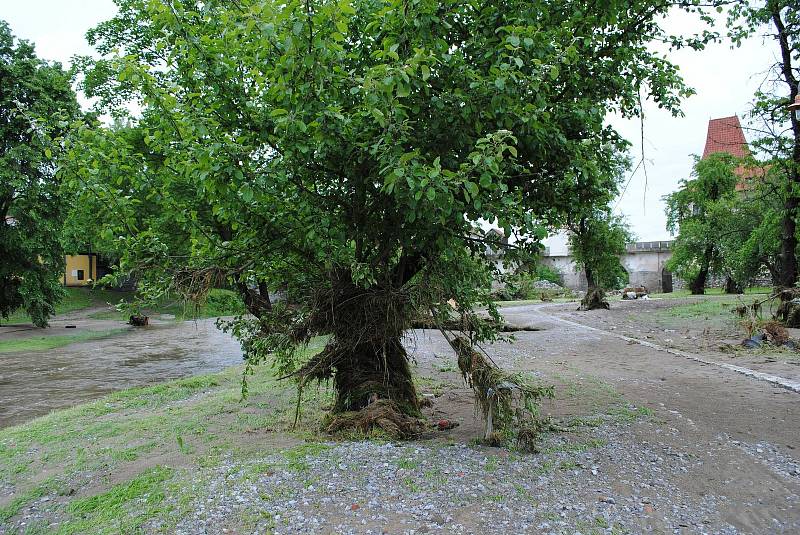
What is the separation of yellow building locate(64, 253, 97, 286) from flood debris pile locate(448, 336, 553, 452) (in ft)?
160

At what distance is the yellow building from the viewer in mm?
46175

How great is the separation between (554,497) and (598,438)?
1.68 m

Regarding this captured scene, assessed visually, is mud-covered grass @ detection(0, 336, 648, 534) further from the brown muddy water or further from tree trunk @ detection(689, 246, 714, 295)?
tree trunk @ detection(689, 246, 714, 295)

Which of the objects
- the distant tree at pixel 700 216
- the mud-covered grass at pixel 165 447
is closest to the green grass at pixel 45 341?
the mud-covered grass at pixel 165 447

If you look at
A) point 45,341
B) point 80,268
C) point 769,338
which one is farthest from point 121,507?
point 80,268

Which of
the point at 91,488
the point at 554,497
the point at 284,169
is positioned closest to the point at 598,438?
the point at 554,497

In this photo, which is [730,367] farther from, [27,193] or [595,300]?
[27,193]

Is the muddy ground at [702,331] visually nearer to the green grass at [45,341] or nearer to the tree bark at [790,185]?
the tree bark at [790,185]

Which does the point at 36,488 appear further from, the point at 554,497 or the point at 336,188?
the point at 554,497

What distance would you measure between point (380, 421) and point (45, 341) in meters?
21.1

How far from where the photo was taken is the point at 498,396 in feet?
16.1

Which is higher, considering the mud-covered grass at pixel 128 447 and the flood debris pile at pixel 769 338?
the flood debris pile at pixel 769 338

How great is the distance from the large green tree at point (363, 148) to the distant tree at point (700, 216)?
21.0 m

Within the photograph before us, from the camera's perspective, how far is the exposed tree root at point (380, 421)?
5.57 meters
